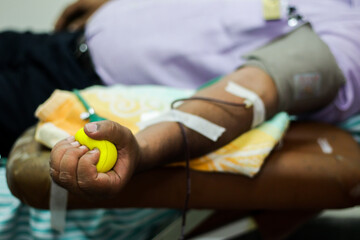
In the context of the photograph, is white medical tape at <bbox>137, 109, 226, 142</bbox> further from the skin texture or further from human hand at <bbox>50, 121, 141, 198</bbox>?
human hand at <bbox>50, 121, 141, 198</bbox>

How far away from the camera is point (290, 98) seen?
2.57ft

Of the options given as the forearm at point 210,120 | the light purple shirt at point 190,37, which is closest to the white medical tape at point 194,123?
the forearm at point 210,120

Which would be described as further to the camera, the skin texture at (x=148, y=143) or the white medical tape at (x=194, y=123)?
the white medical tape at (x=194, y=123)

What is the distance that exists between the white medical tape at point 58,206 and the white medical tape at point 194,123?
0.56 ft

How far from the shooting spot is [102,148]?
48cm

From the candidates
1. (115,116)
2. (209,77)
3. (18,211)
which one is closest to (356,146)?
(209,77)

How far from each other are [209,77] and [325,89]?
0.28m

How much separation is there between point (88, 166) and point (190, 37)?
1.84ft

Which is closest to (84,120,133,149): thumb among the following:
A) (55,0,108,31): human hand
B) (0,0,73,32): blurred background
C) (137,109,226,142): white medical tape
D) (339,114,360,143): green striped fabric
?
(137,109,226,142): white medical tape

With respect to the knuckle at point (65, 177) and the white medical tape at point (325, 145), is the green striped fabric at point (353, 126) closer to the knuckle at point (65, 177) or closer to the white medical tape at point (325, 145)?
the white medical tape at point (325, 145)

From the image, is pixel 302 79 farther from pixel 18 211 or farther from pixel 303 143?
pixel 18 211

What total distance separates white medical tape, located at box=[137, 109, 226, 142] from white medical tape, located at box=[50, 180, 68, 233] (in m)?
0.17

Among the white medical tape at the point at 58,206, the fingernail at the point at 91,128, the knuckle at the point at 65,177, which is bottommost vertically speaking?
the white medical tape at the point at 58,206

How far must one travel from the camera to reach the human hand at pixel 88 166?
0.46 meters
